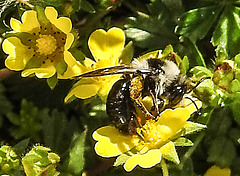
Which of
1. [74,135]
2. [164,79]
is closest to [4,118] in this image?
[74,135]

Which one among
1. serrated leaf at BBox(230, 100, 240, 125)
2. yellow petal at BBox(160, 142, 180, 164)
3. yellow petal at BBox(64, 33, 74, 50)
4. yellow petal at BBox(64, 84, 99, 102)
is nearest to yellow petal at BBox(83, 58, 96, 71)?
yellow petal at BBox(64, 84, 99, 102)

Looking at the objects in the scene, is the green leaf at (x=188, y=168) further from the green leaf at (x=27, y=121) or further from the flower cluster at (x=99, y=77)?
the green leaf at (x=27, y=121)

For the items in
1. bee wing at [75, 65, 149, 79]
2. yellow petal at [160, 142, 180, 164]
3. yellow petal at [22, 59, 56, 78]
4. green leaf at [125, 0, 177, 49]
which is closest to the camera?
bee wing at [75, 65, 149, 79]

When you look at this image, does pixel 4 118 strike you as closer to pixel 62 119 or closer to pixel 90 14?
pixel 62 119

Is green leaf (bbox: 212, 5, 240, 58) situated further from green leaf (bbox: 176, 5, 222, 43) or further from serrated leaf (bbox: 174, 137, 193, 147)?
serrated leaf (bbox: 174, 137, 193, 147)

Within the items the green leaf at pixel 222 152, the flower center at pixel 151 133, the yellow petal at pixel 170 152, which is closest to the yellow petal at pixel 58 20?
the flower center at pixel 151 133

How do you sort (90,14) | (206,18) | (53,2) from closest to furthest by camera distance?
(53,2) → (206,18) → (90,14)

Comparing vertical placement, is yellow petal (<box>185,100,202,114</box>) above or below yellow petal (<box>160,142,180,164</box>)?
above

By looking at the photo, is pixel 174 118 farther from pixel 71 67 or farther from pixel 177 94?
pixel 71 67
